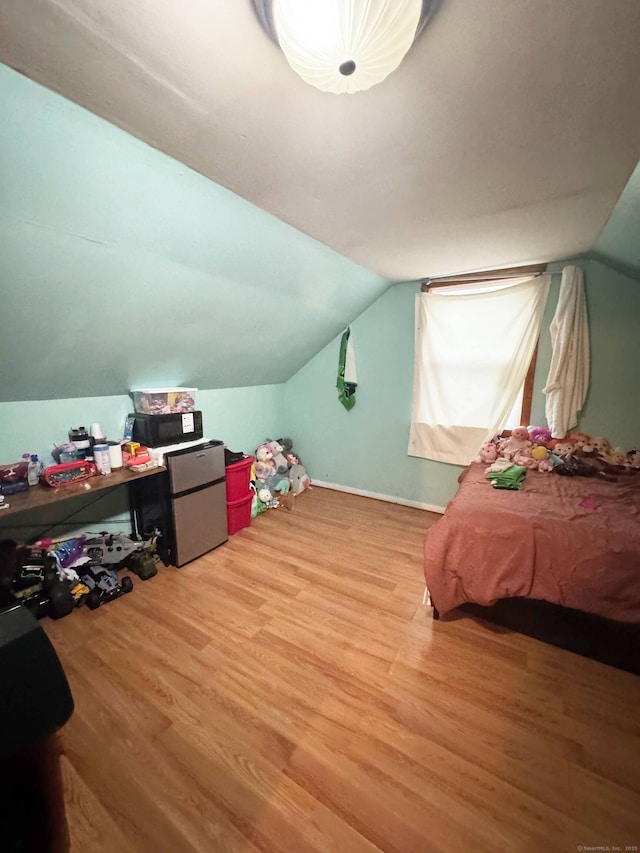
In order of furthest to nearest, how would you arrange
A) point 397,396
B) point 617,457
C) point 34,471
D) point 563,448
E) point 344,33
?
point 397,396 → point 563,448 → point 617,457 → point 34,471 → point 344,33

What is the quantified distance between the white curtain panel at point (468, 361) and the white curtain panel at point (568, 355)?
14cm

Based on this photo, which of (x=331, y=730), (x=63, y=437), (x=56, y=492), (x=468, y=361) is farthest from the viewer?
(x=468, y=361)

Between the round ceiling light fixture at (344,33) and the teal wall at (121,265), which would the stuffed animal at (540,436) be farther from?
the round ceiling light fixture at (344,33)

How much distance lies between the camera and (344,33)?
69cm

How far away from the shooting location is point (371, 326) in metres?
3.24

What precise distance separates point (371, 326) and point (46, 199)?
8.56 ft

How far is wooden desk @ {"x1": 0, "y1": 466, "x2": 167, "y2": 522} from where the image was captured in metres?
1.52

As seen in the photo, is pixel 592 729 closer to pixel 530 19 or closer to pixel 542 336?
pixel 530 19

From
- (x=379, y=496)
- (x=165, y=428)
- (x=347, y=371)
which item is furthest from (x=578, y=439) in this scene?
(x=165, y=428)

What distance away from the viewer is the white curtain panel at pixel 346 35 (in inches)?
25.9

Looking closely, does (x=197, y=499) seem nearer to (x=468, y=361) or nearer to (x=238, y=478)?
(x=238, y=478)

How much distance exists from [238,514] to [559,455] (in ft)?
8.52

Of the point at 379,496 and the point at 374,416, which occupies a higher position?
the point at 374,416

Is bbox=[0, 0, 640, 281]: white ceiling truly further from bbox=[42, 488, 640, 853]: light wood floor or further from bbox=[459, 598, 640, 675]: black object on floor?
bbox=[42, 488, 640, 853]: light wood floor
